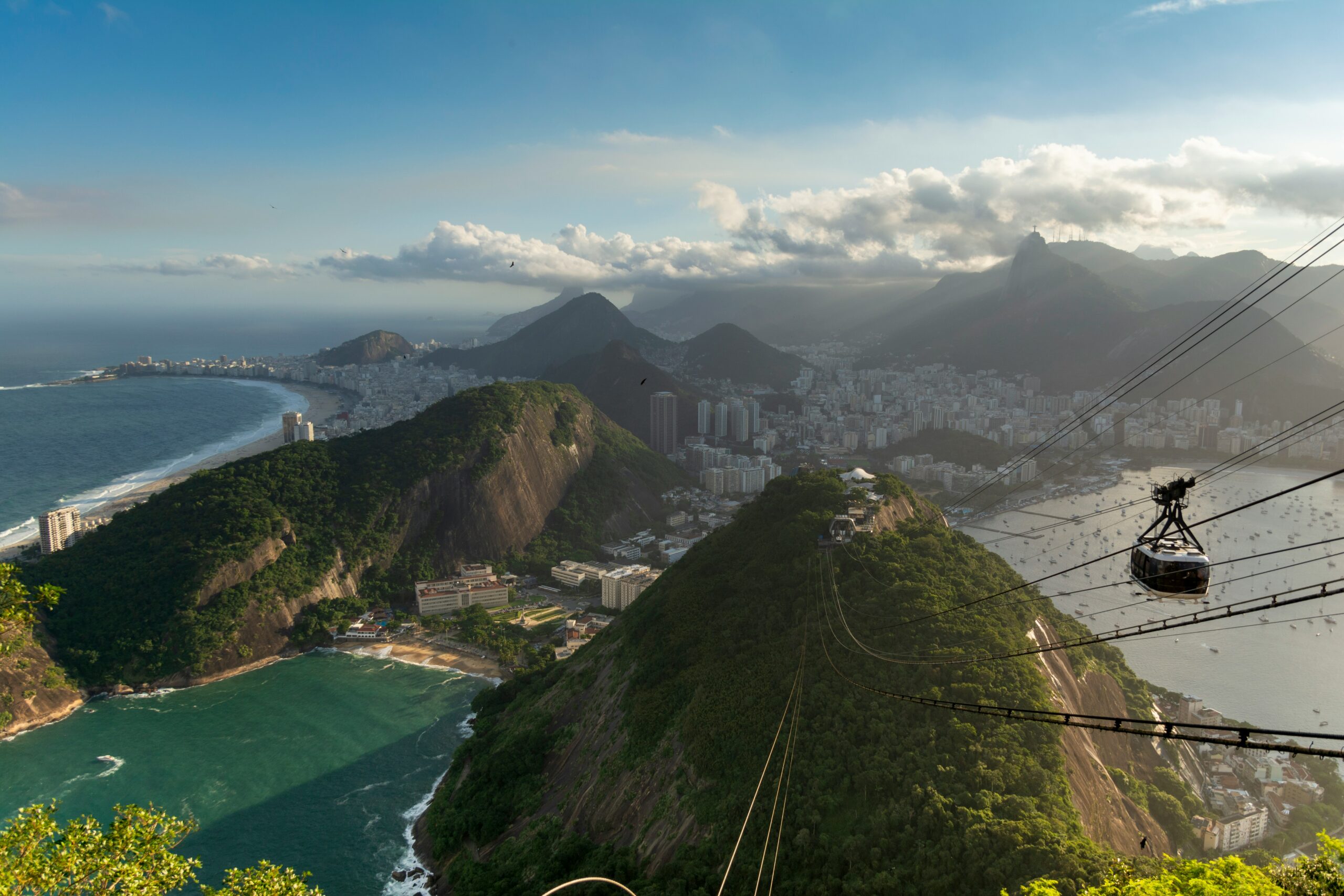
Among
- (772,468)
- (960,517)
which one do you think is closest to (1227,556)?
(960,517)

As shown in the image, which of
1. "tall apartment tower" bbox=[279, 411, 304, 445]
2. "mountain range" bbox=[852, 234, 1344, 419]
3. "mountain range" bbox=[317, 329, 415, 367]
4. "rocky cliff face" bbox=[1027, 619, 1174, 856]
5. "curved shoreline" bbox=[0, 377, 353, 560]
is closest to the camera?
"rocky cliff face" bbox=[1027, 619, 1174, 856]

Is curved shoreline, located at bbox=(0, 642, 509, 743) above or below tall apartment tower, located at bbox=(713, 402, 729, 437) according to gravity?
below

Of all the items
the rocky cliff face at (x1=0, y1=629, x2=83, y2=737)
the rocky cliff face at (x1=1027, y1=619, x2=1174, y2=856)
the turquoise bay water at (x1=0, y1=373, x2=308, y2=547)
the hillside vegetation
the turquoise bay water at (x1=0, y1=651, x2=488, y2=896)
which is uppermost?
the hillside vegetation

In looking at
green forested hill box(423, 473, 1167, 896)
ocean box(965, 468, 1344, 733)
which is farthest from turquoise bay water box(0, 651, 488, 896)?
ocean box(965, 468, 1344, 733)

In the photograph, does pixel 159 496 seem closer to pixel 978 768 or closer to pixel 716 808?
pixel 716 808

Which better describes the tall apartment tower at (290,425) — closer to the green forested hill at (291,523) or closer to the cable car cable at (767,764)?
the green forested hill at (291,523)

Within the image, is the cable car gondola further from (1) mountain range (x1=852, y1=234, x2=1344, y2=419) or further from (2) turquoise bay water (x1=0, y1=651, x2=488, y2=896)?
(1) mountain range (x1=852, y1=234, x2=1344, y2=419)

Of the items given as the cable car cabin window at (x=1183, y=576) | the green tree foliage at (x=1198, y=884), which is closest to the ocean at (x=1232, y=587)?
the green tree foliage at (x=1198, y=884)

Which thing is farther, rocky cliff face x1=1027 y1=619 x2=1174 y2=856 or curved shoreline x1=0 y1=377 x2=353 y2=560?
curved shoreline x1=0 y1=377 x2=353 y2=560
